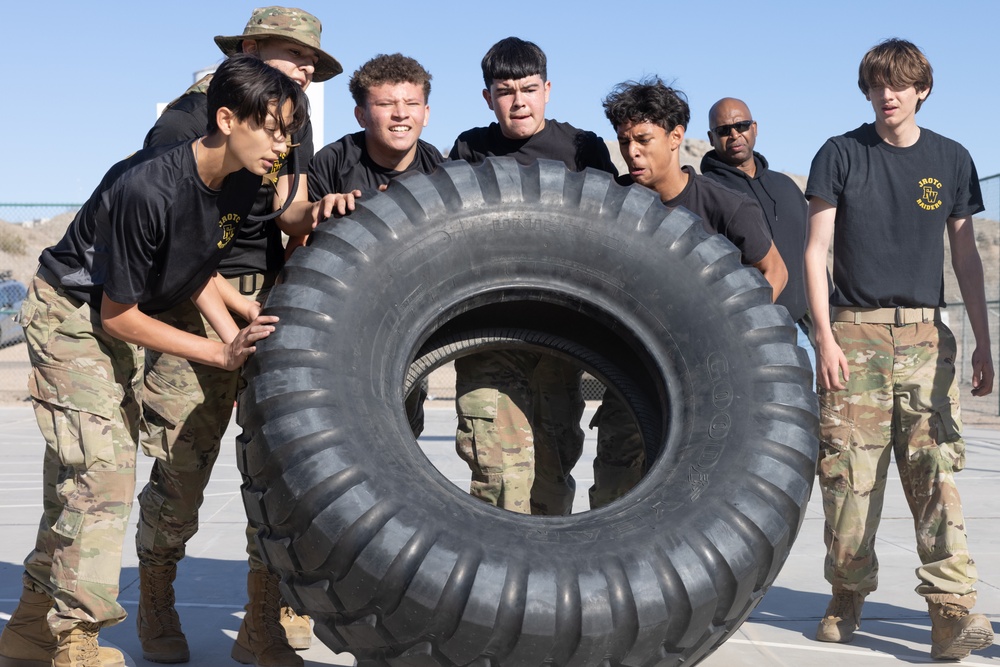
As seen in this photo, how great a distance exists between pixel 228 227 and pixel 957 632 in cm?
282

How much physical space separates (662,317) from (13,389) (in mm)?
13678

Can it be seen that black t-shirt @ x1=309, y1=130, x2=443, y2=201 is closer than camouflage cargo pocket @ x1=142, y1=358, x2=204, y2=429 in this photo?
No

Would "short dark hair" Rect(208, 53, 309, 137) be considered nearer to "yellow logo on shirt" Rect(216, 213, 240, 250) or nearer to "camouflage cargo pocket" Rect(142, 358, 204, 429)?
"yellow logo on shirt" Rect(216, 213, 240, 250)

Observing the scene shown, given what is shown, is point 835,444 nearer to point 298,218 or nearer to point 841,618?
point 841,618

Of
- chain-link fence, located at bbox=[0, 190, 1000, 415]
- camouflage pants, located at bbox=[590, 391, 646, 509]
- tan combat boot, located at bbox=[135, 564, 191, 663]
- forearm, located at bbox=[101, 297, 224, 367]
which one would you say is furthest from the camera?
chain-link fence, located at bbox=[0, 190, 1000, 415]

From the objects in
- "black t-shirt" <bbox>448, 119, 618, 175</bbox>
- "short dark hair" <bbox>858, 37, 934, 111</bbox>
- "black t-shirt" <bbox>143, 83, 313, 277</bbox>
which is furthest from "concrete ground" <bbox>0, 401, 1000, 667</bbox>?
"short dark hair" <bbox>858, 37, 934, 111</bbox>

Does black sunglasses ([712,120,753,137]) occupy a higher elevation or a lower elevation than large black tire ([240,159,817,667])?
higher

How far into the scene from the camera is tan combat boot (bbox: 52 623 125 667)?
3307 mm

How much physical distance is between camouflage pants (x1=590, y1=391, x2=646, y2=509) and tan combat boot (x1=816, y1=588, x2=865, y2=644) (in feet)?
2.84

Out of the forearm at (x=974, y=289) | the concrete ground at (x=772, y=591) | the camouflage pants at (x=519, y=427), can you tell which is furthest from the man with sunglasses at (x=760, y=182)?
the camouflage pants at (x=519, y=427)

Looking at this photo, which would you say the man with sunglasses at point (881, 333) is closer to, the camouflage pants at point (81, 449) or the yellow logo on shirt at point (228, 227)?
the yellow logo on shirt at point (228, 227)

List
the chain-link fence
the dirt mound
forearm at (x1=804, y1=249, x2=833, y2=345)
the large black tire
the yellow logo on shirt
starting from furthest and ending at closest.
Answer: the dirt mound < the chain-link fence < forearm at (x1=804, y1=249, x2=833, y2=345) < the yellow logo on shirt < the large black tire

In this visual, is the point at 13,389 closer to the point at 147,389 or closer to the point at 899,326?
the point at 147,389

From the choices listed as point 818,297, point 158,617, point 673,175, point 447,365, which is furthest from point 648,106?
point 447,365
